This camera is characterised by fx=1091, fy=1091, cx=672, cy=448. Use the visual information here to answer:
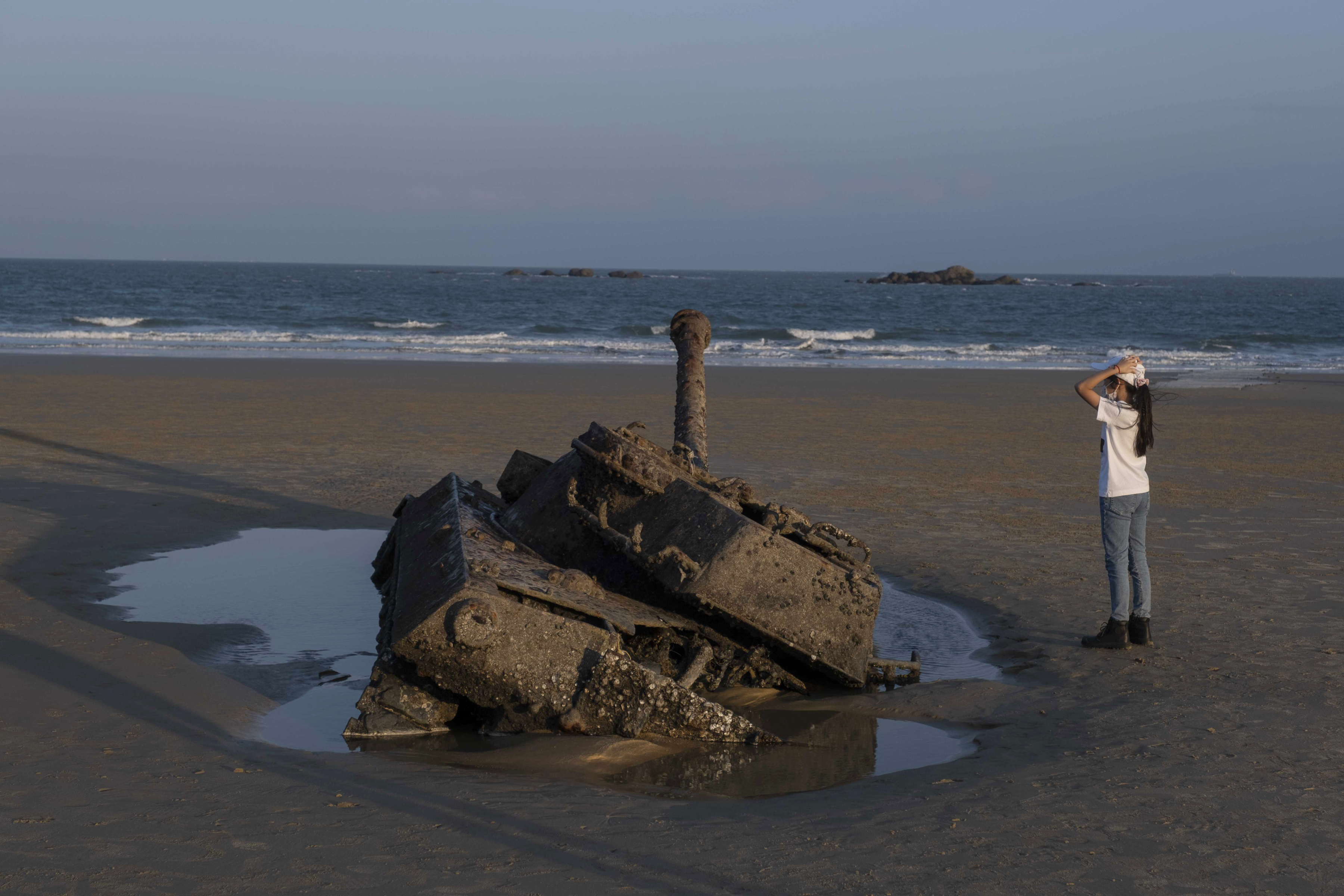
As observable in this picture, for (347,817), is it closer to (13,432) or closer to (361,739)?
(361,739)

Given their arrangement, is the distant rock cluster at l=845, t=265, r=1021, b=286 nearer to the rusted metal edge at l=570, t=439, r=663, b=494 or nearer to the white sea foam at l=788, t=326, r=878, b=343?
the white sea foam at l=788, t=326, r=878, b=343

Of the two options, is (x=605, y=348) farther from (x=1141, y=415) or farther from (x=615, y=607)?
(x=615, y=607)

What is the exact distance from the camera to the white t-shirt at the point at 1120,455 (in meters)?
5.75

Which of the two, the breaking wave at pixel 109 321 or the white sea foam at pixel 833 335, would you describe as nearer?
the breaking wave at pixel 109 321

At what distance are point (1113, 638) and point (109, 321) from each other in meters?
41.0

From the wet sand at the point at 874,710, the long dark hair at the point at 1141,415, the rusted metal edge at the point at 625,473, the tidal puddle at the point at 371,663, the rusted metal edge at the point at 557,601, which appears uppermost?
the long dark hair at the point at 1141,415

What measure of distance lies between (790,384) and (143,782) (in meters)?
18.8

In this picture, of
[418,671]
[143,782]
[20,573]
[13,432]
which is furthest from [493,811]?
[13,432]

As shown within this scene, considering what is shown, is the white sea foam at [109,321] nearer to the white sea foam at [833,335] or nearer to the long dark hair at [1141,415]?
the white sea foam at [833,335]

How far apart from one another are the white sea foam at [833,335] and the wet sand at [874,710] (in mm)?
28602

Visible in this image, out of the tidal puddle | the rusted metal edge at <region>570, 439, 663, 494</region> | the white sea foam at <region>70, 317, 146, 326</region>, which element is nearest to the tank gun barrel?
the rusted metal edge at <region>570, 439, 663, 494</region>

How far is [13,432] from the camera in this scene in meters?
13.0

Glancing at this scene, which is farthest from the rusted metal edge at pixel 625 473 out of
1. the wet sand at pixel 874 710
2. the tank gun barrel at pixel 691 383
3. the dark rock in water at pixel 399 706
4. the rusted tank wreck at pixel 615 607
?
the wet sand at pixel 874 710

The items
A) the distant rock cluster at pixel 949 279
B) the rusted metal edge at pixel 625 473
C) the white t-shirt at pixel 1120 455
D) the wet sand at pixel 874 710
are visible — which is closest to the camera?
the wet sand at pixel 874 710
